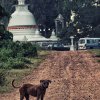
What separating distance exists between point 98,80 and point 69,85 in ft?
7.72

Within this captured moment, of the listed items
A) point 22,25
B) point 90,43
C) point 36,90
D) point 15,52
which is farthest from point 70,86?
point 22,25

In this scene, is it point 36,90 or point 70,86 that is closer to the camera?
point 36,90

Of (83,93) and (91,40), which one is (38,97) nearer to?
(83,93)

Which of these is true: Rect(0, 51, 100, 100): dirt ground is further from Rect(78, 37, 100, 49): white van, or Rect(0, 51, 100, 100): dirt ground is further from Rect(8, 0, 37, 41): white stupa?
Rect(8, 0, 37, 41): white stupa

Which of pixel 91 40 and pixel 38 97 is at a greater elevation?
pixel 38 97

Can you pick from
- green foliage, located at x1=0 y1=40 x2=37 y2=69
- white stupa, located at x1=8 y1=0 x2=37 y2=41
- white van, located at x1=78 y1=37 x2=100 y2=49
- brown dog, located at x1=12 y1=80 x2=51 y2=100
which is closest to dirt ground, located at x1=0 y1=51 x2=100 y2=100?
brown dog, located at x1=12 y1=80 x2=51 y2=100

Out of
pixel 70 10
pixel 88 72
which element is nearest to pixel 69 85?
pixel 88 72

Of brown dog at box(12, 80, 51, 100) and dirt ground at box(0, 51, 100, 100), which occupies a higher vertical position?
brown dog at box(12, 80, 51, 100)

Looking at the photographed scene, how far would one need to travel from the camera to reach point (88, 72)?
31.4 metres

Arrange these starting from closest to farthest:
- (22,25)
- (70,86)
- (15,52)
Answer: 1. (70,86)
2. (15,52)
3. (22,25)

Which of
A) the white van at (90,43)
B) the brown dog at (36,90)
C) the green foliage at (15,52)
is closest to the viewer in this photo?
the brown dog at (36,90)

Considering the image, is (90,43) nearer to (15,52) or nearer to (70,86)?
(15,52)

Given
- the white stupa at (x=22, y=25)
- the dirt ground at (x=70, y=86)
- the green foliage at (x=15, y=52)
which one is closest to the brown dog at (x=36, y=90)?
the dirt ground at (x=70, y=86)

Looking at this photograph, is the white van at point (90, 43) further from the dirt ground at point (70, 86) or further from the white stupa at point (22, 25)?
the dirt ground at point (70, 86)
